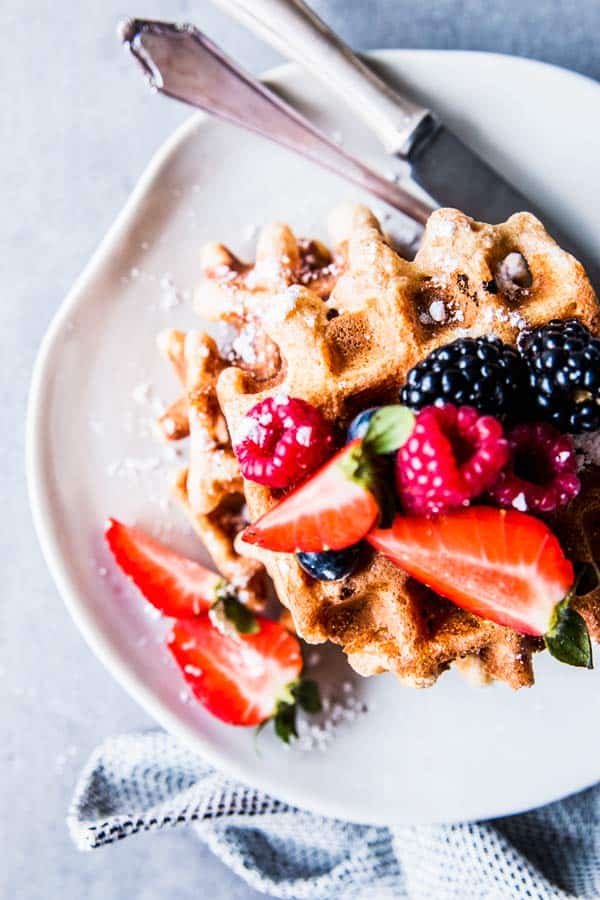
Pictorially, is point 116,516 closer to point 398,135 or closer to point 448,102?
point 398,135

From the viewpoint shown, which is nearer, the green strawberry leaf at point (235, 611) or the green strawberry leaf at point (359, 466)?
the green strawberry leaf at point (359, 466)

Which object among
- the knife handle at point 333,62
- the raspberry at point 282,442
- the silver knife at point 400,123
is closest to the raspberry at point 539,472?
the raspberry at point 282,442

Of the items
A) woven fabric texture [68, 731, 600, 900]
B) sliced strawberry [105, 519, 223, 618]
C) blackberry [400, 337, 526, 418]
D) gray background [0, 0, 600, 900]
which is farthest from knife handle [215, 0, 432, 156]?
woven fabric texture [68, 731, 600, 900]

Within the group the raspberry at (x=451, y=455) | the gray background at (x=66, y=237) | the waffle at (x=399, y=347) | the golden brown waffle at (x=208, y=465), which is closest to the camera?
the raspberry at (x=451, y=455)

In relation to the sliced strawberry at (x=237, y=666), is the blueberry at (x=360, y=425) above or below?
above

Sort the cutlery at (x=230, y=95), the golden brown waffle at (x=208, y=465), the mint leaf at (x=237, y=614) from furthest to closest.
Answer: the mint leaf at (x=237, y=614) < the cutlery at (x=230, y=95) < the golden brown waffle at (x=208, y=465)

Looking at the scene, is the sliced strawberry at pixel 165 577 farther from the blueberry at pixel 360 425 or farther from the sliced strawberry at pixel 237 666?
the blueberry at pixel 360 425

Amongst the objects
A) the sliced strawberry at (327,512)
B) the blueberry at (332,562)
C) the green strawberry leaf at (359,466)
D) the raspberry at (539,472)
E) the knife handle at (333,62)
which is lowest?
the blueberry at (332,562)
